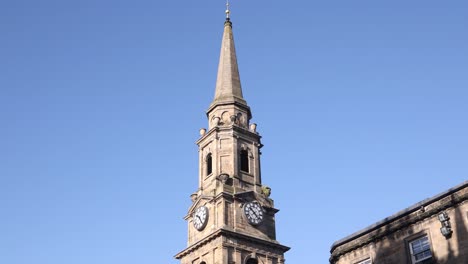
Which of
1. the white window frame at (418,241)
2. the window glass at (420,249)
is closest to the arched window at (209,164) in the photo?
the white window frame at (418,241)

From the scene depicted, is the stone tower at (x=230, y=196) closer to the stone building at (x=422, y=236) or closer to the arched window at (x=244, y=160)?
the arched window at (x=244, y=160)

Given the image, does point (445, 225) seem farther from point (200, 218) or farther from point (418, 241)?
point (200, 218)

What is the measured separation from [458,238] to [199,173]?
1506 inches

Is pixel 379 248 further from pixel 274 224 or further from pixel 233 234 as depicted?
pixel 274 224

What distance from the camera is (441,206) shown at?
3100cm

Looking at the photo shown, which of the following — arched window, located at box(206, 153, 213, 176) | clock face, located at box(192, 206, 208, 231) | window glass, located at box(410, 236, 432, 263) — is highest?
arched window, located at box(206, 153, 213, 176)

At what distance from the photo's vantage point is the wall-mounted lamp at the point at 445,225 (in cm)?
3034

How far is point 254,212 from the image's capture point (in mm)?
61656

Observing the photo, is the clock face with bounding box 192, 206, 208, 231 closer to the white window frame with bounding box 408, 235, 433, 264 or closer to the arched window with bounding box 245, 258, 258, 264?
the arched window with bounding box 245, 258, 258, 264

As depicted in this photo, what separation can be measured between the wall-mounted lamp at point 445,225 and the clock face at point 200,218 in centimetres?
3224

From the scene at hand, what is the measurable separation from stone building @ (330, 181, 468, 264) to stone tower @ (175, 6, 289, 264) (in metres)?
24.0

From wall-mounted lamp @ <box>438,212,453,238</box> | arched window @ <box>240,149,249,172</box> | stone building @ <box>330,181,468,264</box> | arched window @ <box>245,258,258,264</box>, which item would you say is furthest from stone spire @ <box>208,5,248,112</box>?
wall-mounted lamp @ <box>438,212,453,238</box>

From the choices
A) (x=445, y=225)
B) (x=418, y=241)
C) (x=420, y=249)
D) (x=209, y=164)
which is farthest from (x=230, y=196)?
(x=445, y=225)

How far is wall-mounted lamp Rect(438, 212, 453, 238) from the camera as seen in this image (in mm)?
30344
